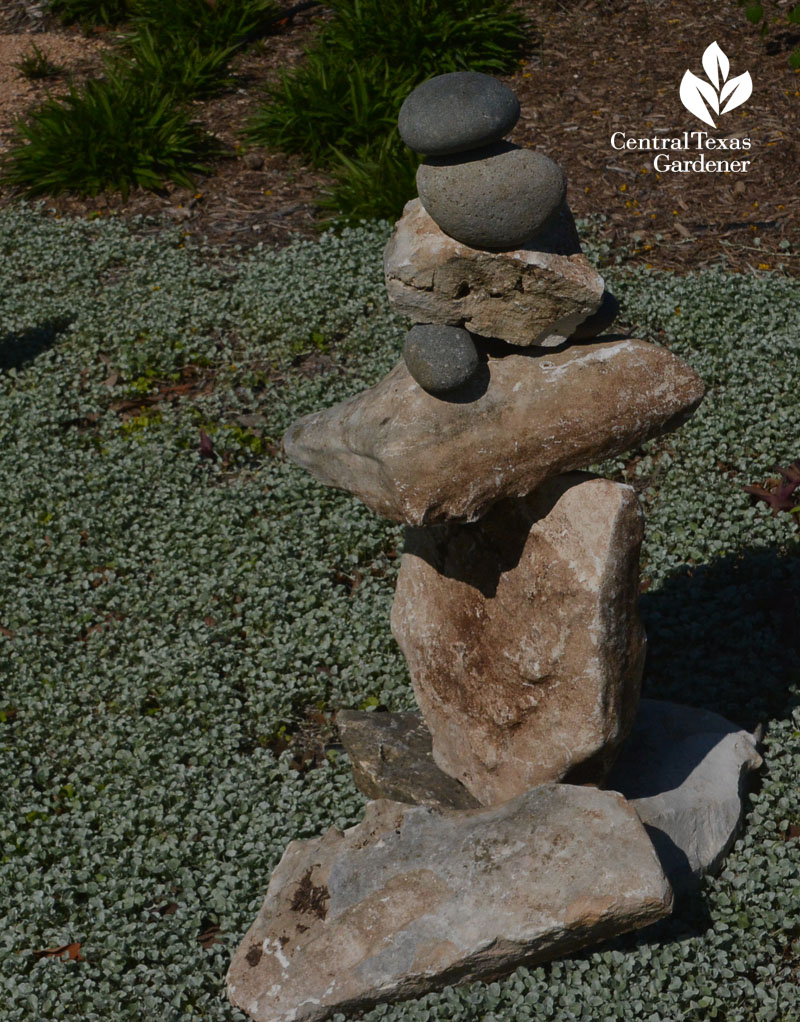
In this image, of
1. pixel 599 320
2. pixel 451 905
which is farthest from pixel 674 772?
pixel 599 320

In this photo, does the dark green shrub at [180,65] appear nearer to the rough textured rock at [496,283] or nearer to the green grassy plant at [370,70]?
the green grassy plant at [370,70]

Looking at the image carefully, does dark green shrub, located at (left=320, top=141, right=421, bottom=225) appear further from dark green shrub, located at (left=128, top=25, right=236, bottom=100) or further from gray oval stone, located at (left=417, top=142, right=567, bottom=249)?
gray oval stone, located at (left=417, top=142, right=567, bottom=249)

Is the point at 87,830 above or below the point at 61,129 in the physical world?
below

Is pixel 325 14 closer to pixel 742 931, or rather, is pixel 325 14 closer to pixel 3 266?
pixel 3 266

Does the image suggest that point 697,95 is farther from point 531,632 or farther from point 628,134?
point 531,632

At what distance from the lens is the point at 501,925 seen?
364cm

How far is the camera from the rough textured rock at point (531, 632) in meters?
3.64

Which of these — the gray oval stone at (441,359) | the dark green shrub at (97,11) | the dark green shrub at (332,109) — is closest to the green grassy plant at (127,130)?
the dark green shrub at (332,109)

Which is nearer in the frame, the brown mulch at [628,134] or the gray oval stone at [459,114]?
the gray oval stone at [459,114]

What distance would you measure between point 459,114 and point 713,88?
7.08 m

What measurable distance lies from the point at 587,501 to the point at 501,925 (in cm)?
137

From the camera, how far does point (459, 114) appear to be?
10.8ft

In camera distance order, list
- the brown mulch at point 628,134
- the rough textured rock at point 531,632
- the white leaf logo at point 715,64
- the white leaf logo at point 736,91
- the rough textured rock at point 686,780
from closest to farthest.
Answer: the rough textured rock at point 531,632
the rough textured rock at point 686,780
the brown mulch at point 628,134
the white leaf logo at point 736,91
the white leaf logo at point 715,64

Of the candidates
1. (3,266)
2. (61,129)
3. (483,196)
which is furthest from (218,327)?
(483,196)
